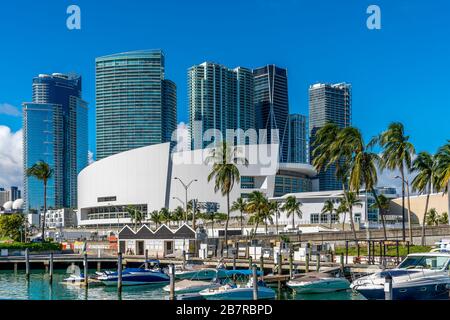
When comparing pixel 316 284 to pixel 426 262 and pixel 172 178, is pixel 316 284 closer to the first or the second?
pixel 426 262

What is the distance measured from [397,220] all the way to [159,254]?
86333mm

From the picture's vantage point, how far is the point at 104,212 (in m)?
198

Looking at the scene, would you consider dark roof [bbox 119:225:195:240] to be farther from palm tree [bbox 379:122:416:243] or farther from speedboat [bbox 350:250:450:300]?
speedboat [bbox 350:250:450:300]

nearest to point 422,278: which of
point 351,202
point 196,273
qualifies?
point 196,273

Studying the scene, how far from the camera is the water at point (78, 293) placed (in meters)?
43.6

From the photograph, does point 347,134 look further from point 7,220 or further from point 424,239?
point 7,220

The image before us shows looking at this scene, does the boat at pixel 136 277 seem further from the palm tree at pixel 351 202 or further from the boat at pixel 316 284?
the palm tree at pixel 351 202

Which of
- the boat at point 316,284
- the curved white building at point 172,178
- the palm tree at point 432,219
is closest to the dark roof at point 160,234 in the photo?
the boat at point 316,284

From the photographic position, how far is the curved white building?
595 feet

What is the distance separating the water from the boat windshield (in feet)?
36.9

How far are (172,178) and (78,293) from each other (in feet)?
441

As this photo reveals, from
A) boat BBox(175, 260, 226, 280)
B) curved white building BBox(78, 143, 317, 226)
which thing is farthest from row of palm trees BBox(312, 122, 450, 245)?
curved white building BBox(78, 143, 317, 226)
